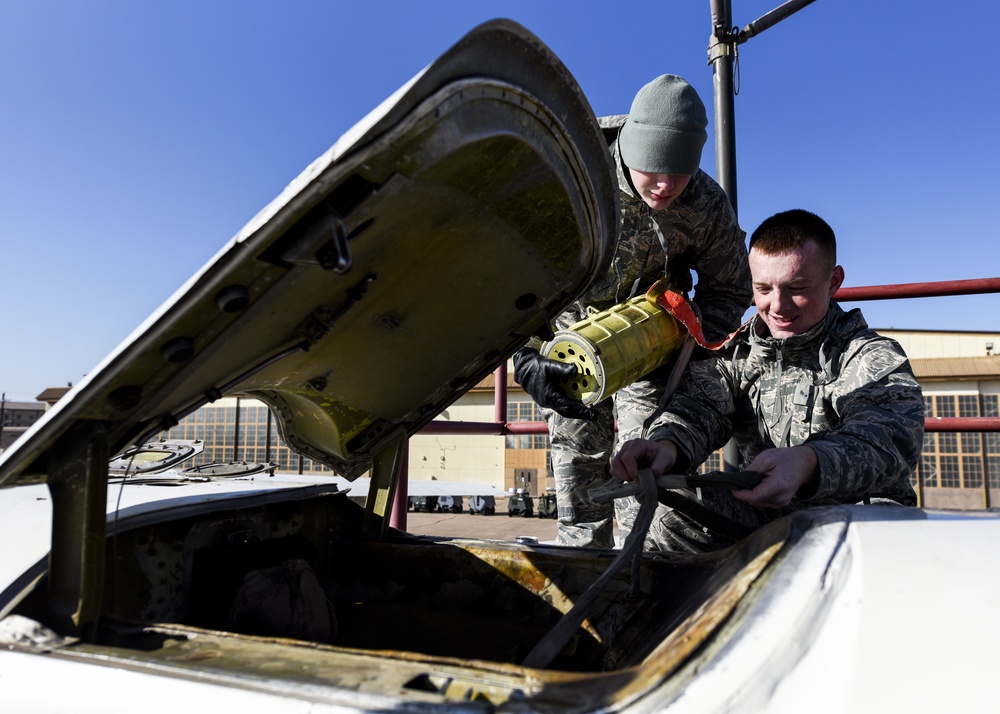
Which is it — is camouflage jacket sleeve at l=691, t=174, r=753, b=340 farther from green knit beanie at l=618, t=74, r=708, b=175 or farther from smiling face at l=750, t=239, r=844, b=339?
smiling face at l=750, t=239, r=844, b=339

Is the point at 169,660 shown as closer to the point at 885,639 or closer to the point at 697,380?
the point at 885,639

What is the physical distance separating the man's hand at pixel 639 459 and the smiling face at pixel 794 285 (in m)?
0.60

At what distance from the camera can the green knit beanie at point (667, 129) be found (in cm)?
241

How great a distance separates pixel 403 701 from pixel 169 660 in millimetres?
435

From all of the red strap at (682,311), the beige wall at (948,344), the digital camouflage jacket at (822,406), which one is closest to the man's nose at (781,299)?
the digital camouflage jacket at (822,406)

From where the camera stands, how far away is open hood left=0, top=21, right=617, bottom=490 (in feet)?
3.68

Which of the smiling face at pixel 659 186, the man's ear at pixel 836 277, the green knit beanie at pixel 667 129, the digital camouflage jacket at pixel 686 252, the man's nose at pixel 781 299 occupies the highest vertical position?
the green knit beanie at pixel 667 129

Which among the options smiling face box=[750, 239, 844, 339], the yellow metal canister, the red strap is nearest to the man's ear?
smiling face box=[750, 239, 844, 339]

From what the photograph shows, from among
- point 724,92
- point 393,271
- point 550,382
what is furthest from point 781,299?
point 724,92

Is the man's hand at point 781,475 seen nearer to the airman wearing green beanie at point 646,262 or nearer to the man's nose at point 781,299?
the man's nose at point 781,299

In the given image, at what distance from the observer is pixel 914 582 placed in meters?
0.94

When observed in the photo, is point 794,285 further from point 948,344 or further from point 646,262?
point 948,344

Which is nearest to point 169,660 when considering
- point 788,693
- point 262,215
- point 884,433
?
point 262,215

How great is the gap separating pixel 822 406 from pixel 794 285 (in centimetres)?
38
